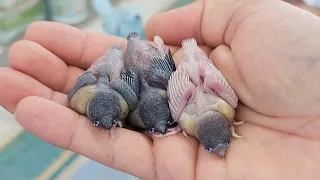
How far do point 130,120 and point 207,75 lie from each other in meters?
0.14

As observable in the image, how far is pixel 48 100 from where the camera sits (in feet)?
2.57

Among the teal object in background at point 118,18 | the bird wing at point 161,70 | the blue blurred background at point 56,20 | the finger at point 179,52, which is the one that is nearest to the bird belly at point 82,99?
the bird wing at point 161,70

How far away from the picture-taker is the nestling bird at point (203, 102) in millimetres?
770

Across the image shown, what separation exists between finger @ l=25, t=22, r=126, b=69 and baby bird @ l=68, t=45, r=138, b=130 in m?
0.05

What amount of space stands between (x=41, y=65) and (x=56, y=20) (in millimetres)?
466

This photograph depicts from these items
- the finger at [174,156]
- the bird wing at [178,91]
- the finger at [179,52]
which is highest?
the bird wing at [178,91]

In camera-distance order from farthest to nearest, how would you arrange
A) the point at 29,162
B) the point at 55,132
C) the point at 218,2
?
the point at 29,162, the point at 218,2, the point at 55,132

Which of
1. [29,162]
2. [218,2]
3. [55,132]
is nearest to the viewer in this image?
[55,132]

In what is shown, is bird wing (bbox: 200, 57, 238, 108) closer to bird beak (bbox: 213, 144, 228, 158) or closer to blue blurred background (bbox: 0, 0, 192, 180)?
bird beak (bbox: 213, 144, 228, 158)

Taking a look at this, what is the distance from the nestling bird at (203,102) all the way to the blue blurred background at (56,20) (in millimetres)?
331

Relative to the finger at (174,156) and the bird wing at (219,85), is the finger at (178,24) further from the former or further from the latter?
the finger at (174,156)

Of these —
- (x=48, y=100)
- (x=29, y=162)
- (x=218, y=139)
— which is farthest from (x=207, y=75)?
(x=29, y=162)

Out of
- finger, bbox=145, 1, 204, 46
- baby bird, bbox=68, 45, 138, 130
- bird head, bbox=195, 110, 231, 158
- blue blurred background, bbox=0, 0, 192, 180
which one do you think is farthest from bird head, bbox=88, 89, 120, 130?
blue blurred background, bbox=0, 0, 192, 180

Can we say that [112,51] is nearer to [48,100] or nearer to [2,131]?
[48,100]
